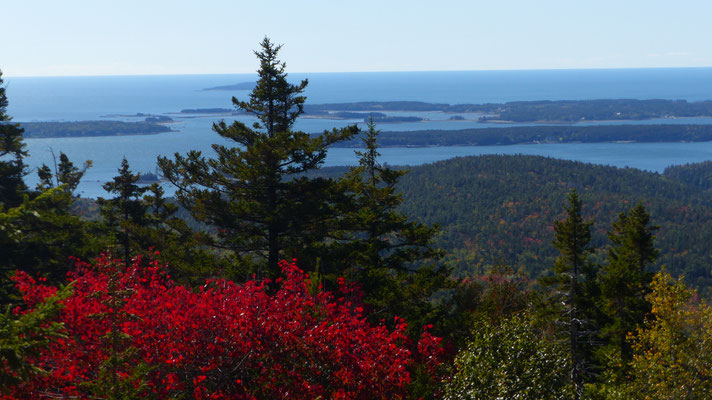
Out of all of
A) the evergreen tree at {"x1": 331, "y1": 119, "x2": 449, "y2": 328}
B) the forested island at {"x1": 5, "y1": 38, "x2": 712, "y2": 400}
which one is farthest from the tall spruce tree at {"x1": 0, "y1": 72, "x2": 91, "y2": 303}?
the evergreen tree at {"x1": 331, "y1": 119, "x2": 449, "y2": 328}

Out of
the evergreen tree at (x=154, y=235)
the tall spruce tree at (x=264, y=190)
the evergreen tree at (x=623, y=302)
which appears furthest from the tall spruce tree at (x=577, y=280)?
the evergreen tree at (x=154, y=235)

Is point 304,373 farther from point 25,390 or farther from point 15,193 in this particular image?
point 15,193

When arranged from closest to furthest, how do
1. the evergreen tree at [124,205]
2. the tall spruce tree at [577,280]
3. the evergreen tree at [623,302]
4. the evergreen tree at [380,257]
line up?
the evergreen tree at [380,257] → the evergreen tree at [623,302] → the tall spruce tree at [577,280] → the evergreen tree at [124,205]

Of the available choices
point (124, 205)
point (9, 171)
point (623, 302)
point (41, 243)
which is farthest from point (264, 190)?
point (623, 302)

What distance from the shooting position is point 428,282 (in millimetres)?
29609

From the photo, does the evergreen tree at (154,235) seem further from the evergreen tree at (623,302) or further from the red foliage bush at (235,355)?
the evergreen tree at (623,302)

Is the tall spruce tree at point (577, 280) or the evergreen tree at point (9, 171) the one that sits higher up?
the evergreen tree at point (9, 171)

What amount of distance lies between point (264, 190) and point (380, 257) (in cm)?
842

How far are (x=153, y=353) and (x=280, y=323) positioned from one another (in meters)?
3.12

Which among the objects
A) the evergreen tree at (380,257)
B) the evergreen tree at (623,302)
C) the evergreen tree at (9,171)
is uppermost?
the evergreen tree at (9,171)

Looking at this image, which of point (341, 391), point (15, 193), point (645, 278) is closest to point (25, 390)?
point (341, 391)

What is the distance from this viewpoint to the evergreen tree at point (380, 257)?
94.3 ft

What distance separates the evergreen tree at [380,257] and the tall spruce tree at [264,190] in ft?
7.17

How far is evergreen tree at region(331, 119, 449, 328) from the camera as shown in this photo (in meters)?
28.8
